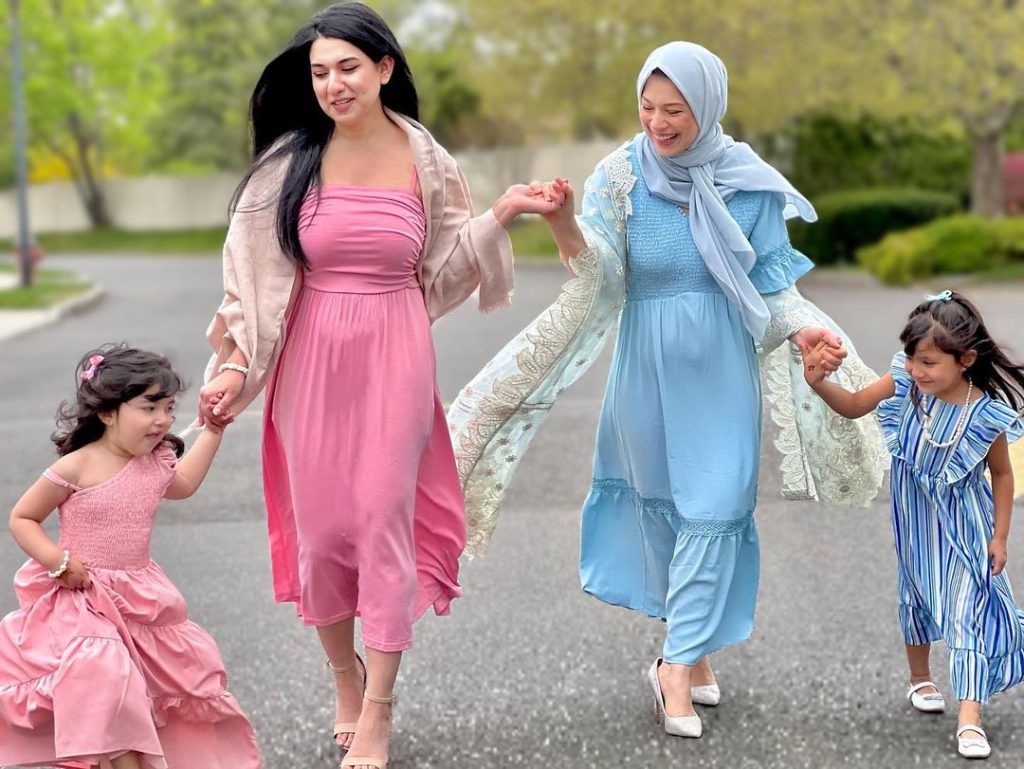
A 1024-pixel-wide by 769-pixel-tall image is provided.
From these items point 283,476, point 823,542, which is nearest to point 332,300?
point 283,476

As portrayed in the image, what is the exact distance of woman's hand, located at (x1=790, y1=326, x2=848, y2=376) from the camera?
3938 millimetres

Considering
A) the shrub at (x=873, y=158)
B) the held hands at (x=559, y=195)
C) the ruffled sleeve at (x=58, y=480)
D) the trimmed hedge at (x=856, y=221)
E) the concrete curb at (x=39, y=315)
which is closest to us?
the ruffled sleeve at (x=58, y=480)

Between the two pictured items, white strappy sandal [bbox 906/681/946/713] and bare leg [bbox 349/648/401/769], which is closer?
bare leg [bbox 349/648/401/769]

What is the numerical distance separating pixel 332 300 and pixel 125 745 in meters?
1.18

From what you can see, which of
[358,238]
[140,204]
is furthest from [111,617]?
[140,204]

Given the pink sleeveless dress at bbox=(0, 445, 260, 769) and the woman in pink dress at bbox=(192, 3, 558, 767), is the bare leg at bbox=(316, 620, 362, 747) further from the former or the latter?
the pink sleeveless dress at bbox=(0, 445, 260, 769)

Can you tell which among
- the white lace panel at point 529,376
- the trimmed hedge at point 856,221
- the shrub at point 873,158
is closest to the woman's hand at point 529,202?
the white lace panel at point 529,376

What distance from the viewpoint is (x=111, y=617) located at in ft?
11.1

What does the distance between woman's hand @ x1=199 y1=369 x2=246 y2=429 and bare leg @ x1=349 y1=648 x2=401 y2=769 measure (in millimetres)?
693

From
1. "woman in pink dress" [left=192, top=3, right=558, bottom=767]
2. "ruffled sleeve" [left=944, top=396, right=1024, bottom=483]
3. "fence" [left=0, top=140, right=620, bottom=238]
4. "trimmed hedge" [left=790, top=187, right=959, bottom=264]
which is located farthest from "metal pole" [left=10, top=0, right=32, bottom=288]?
"fence" [left=0, top=140, right=620, bottom=238]

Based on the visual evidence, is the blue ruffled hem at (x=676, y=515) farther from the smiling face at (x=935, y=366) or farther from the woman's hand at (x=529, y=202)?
the woman's hand at (x=529, y=202)

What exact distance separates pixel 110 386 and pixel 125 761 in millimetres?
839

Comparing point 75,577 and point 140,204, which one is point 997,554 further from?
point 140,204

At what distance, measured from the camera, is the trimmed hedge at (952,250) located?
20.5 m
